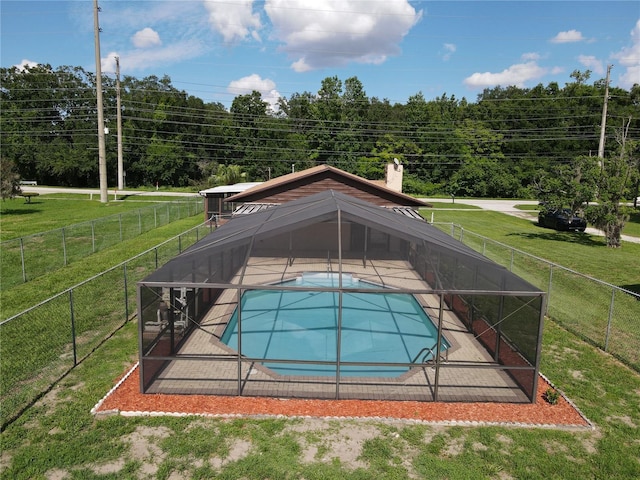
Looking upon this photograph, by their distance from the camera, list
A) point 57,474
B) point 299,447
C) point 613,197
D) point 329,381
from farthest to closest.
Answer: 1. point 613,197
2. point 329,381
3. point 299,447
4. point 57,474

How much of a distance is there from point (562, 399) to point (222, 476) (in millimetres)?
6156

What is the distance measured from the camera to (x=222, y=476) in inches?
229

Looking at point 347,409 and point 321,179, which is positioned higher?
point 321,179

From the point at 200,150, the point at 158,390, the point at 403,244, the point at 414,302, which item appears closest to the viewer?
the point at 158,390

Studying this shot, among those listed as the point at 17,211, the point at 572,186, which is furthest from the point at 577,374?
the point at 17,211

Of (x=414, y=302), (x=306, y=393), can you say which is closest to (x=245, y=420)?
(x=306, y=393)

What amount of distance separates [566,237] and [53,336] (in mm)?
26537

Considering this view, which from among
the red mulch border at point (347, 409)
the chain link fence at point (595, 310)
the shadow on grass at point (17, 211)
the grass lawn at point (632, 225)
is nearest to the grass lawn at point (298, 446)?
the red mulch border at point (347, 409)

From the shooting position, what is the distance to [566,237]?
26297 mm

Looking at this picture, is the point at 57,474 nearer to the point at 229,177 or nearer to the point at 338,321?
the point at 338,321

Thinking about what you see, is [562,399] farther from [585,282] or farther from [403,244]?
[585,282]

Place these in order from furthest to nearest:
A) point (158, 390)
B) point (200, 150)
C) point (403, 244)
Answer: point (200, 150) → point (403, 244) → point (158, 390)

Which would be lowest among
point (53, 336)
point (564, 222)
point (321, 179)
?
point (53, 336)

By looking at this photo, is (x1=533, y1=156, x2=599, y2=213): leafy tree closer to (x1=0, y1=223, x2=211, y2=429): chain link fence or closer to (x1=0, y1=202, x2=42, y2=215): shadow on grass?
(x1=0, y1=223, x2=211, y2=429): chain link fence
